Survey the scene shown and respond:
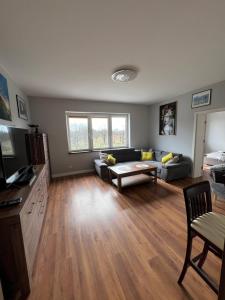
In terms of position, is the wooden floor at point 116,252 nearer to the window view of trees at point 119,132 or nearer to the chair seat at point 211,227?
the chair seat at point 211,227

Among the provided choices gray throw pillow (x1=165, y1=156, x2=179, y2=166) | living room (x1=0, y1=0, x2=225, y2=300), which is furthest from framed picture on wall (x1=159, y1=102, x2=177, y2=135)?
gray throw pillow (x1=165, y1=156, x2=179, y2=166)

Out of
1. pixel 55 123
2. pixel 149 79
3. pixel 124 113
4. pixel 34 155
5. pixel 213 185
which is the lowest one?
pixel 213 185

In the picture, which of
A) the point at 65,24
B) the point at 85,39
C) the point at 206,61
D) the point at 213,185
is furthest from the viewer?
the point at 213,185

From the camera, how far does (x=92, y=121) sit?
4922 millimetres

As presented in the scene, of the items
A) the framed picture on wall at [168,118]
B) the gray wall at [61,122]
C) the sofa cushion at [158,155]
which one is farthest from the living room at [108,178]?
the sofa cushion at [158,155]

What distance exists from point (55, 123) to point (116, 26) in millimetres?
3460

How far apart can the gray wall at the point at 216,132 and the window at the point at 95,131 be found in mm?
3986

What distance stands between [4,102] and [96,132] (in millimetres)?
3042

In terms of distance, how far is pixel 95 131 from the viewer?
4.99 m

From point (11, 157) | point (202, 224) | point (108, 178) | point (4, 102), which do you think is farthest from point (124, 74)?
point (108, 178)

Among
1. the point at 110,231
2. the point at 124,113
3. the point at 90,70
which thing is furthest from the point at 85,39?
the point at 124,113

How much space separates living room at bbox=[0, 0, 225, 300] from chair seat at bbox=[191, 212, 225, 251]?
11mm

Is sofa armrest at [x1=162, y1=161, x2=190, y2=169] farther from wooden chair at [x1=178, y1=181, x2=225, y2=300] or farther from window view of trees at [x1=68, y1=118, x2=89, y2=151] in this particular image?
window view of trees at [x1=68, y1=118, x2=89, y2=151]

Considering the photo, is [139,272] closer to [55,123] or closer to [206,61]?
[206,61]
